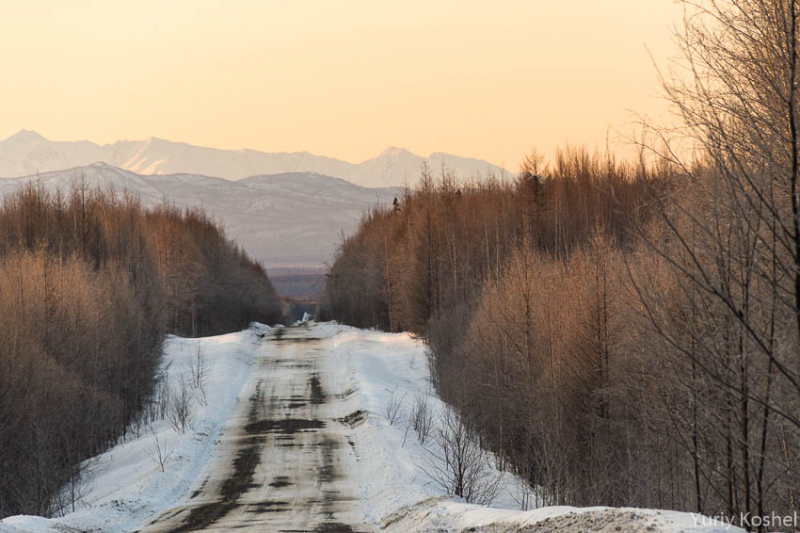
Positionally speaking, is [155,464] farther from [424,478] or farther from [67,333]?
[67,333]

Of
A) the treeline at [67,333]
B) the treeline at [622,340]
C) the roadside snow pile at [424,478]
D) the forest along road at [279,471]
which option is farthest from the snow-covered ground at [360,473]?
the treeline at [67,333]

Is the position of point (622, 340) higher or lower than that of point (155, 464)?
higher

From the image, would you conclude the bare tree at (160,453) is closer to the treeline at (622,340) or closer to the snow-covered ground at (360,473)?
the snow-covered ground at (360,473)

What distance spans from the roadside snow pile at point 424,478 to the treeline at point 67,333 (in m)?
8.03

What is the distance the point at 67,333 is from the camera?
30.9 metres

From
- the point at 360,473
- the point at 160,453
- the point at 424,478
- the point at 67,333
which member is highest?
the point at 67,333

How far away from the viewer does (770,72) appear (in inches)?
308

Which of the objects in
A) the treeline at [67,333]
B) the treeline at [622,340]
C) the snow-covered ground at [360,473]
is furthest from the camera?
the treeline at [67,333]

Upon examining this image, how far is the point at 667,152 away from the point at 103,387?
30.2 meters

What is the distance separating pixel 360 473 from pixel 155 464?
5.73 meters

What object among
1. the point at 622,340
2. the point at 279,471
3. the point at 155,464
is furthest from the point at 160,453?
the point at 622,340

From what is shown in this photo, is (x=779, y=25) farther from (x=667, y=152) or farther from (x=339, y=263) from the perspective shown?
(x=339, y=263)

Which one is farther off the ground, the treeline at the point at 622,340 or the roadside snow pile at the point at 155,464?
the treeline at the point at 622,340

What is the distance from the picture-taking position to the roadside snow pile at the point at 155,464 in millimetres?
14758
